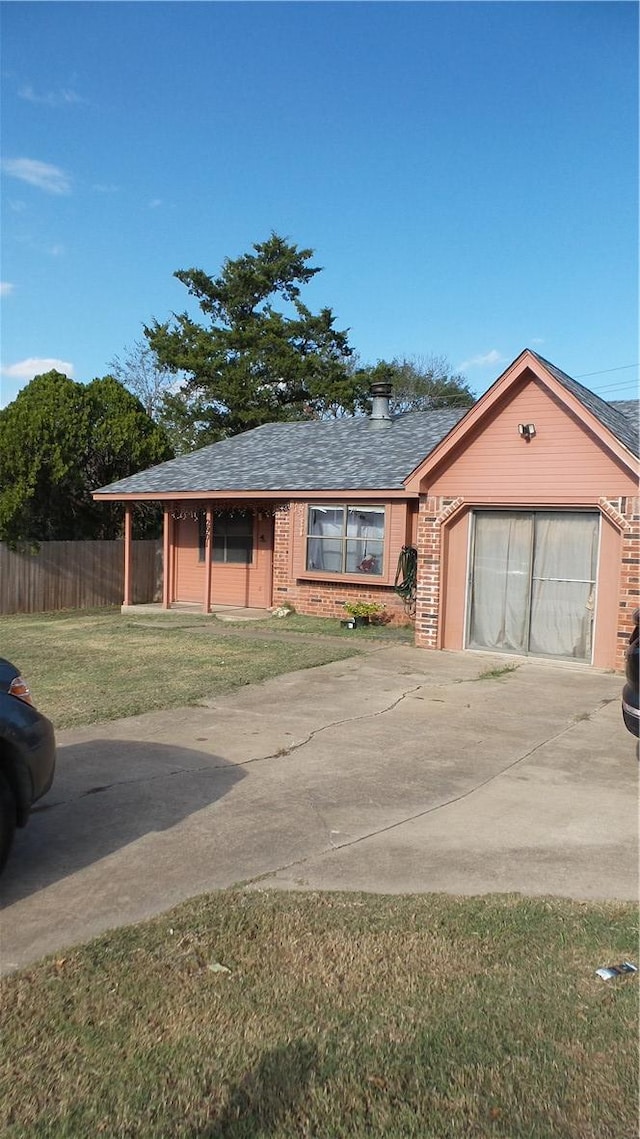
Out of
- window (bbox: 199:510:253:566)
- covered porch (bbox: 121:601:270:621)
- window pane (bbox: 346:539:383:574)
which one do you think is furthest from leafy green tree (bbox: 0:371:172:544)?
window pane (bbox: 346:539:383:574)

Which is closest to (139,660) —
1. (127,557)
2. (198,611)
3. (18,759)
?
(198,611)

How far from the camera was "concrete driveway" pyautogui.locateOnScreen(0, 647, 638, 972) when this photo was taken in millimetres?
4461

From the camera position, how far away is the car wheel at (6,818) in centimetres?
434

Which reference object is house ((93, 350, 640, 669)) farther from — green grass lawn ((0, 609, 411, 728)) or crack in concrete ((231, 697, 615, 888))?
crack in concrete ((231, 697, 615, 888))

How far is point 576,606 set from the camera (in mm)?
11562

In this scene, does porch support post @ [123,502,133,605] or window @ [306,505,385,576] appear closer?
window @ [306,505,385,576]

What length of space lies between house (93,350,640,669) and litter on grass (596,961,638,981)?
7.77m

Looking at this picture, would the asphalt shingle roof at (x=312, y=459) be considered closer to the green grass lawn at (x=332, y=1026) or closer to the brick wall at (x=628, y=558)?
the brick wall at (x=628, y=558)

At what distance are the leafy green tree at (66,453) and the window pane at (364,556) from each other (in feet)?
25.6

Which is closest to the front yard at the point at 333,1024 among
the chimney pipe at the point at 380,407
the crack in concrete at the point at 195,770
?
the crack in concrete at the point at 195,770

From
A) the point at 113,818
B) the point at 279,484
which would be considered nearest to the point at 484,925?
the point at 113,818

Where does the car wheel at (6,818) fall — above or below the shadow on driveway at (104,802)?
above

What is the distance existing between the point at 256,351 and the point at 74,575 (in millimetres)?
17594

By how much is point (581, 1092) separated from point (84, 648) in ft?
36.3
